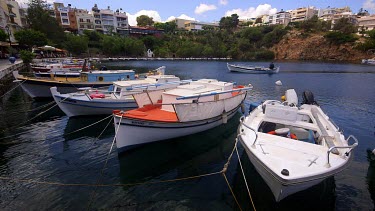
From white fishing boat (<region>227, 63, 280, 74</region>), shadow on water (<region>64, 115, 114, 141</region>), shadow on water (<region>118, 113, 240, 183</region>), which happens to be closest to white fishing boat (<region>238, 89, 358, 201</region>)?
shadow on water (<region>118, 113, 240, 183</region>)

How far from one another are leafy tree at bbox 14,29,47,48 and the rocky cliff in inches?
4406

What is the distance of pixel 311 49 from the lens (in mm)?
108188

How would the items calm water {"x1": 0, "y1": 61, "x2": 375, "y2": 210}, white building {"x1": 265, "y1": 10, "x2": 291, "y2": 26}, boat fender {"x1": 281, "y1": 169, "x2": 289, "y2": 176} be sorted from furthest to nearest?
white building {"x1": 265, "y1": 10, "x2": 291, "y2": 26} < calm water {"x1": 0, "y1": 61, "x2": 375, "y2": 210} < boat fender {"x1": 281, "y1": 169, "x2": 289, "y2": 176}

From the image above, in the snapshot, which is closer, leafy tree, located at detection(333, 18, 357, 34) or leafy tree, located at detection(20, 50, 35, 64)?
leafy tree, located at detection(20, 50, 35, 64)

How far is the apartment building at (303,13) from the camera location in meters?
160

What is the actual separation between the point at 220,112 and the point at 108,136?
26.5 feet

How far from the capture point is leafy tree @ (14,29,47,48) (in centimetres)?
5777

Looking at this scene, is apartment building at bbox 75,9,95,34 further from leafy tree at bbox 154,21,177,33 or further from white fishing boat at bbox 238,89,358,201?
white fishing boat at bbox 238,89,358,201

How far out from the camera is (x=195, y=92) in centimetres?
1338

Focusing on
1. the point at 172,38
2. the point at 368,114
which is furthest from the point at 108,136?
the point at 172,38

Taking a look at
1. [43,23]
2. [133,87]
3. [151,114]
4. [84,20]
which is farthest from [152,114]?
[84,20]

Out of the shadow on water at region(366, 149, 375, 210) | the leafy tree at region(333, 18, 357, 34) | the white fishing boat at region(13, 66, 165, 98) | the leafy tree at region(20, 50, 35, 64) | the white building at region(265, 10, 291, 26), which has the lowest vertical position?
the shadow on water at region(366, 149, 375, 210)

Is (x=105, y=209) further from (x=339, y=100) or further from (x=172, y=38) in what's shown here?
(x=172, y=38)

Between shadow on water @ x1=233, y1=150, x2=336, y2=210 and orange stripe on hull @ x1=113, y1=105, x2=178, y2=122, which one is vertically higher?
orange stripe on hull @ x1=113, y1=105, x2=178, y2=122
